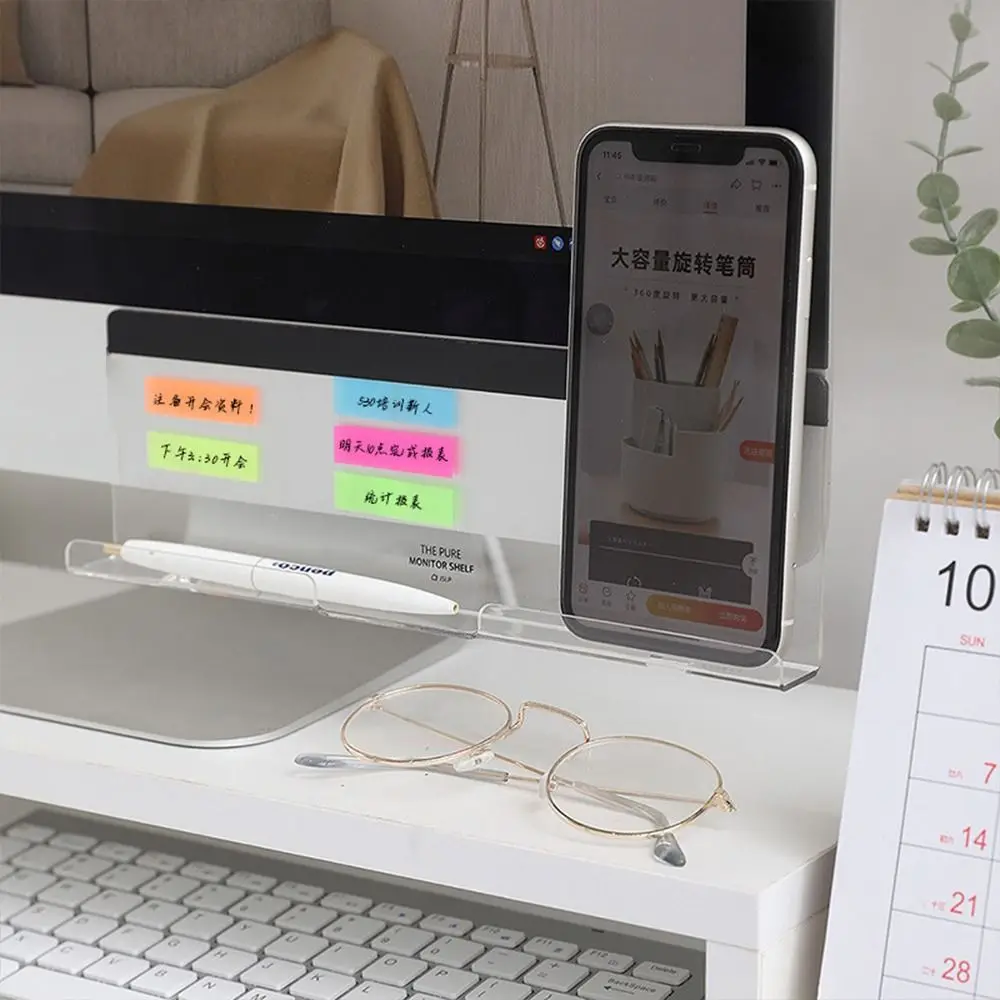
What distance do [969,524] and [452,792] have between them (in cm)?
23

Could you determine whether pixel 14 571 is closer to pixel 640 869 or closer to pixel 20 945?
pixel 20 945

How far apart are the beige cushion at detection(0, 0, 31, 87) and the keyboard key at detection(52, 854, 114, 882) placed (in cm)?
39

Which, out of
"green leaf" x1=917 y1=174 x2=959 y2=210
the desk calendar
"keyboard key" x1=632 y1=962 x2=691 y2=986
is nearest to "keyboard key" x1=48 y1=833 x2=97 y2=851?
"keyboard key" x1=632 y1=962 x2=691 y2=986

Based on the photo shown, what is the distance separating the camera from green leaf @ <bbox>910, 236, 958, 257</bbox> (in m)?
0.73

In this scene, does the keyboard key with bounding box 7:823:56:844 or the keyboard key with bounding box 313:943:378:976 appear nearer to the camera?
the keyboard key with bounding box 313:943:378:976

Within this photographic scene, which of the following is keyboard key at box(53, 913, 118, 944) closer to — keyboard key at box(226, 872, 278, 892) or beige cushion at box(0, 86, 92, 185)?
keyboard key at box(226, 872, 278, 892)

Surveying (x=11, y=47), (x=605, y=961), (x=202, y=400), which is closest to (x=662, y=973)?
(x=605, y=961)

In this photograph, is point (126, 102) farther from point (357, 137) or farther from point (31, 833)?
point (31, 833)

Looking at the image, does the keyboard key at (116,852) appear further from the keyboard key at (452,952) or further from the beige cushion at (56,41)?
the beige cushion at (56,41)

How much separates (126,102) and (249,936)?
0.39 meters

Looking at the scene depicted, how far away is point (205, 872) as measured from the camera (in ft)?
2.65

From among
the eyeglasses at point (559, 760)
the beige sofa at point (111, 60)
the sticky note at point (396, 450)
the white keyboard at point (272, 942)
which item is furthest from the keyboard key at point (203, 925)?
the beige sofa at point (111, 60)

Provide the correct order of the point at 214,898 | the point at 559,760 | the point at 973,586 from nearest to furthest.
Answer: the point at 973,586
the point at 559,760
the point at 214,898

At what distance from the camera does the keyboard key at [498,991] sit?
68 centimetres
